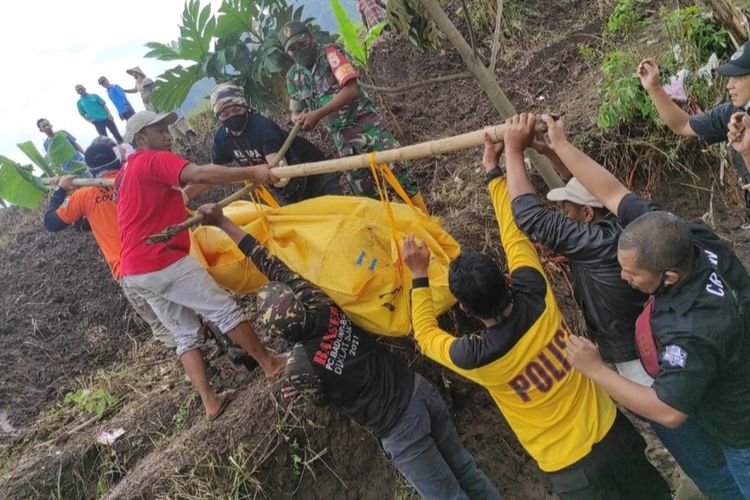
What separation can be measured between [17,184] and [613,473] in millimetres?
4729

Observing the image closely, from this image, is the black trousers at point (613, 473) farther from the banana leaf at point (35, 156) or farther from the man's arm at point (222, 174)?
the banana leaf at point (35, 156)

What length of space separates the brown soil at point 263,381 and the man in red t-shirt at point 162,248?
0.49 m

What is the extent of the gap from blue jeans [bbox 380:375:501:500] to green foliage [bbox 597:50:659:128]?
2.38 meters

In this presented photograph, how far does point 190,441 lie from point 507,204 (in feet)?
8.19

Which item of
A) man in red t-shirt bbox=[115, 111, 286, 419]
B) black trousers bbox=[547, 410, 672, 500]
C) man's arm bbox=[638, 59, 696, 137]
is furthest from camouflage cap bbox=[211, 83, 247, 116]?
black trousers bbox=[547, 410, 672, 500]

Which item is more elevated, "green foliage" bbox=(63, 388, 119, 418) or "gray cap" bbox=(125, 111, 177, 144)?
"gray cap" bbox=(125, 111, 177, 144)

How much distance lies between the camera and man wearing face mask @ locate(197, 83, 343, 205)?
11.4 feet

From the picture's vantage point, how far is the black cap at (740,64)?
2201mm

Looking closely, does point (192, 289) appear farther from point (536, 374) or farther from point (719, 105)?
point (719, 105)

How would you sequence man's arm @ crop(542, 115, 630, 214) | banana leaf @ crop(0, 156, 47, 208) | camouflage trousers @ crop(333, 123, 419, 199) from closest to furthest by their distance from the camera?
man's arm @ crop(542, 115, 630, 214) → camouflage trousers @ crop(333, 123, 419, 199) → banana leaf @ crop(0, 156, 47, 208)

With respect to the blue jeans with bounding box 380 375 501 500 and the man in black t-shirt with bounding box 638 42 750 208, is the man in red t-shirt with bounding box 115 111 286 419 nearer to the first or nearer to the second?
the blue jeans with bounding box 380 375 501 500

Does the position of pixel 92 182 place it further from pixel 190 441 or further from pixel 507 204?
pixel 507 204

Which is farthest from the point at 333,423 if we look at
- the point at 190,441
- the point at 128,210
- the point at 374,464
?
the point at 128,210

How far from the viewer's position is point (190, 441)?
333 cm
